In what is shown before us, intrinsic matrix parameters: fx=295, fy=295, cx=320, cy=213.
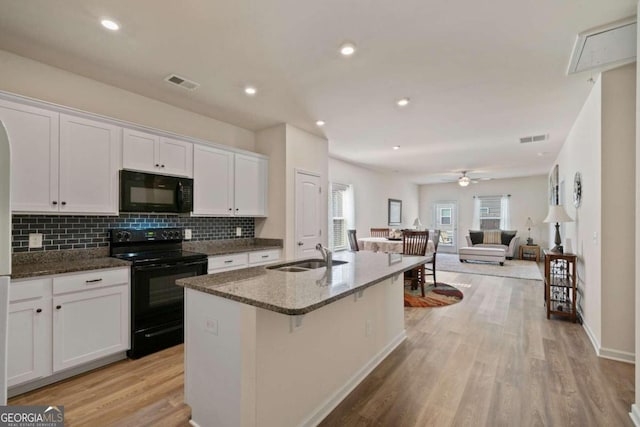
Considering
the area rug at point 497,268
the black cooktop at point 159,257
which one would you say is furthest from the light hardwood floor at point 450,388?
the area rug at point 497,268

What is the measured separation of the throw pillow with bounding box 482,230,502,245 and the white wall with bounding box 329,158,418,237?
2456mm

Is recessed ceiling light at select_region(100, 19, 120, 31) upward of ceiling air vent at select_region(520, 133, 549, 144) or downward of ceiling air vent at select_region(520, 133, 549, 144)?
upward

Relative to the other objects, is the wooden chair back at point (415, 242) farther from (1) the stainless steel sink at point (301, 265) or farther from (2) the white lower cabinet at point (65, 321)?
(2) the white lower cabinet at point (65, 321)

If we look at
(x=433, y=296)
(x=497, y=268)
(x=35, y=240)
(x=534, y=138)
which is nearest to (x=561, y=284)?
(x=433, y=296)

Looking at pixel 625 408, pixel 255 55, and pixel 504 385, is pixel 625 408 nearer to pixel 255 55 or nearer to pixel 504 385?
pixel 504 385

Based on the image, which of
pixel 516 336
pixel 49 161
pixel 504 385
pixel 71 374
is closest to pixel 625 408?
pixel 504 385

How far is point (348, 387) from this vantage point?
219 cm

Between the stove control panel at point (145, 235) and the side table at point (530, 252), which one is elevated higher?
the stove control panel at point (145, 235)

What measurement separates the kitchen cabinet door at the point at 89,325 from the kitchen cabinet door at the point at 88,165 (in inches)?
29.3

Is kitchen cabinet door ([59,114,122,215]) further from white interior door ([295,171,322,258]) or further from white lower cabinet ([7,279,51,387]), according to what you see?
white interior door ([295,171,322,258])

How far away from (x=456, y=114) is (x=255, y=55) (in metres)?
2.61

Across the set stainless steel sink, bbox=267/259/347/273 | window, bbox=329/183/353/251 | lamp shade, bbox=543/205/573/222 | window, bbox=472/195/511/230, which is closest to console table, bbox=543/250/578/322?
lamp shade, bbox=543/205/573/222

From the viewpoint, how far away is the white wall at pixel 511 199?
30.2 ft

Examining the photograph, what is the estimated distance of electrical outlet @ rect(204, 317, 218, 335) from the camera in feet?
5.57
